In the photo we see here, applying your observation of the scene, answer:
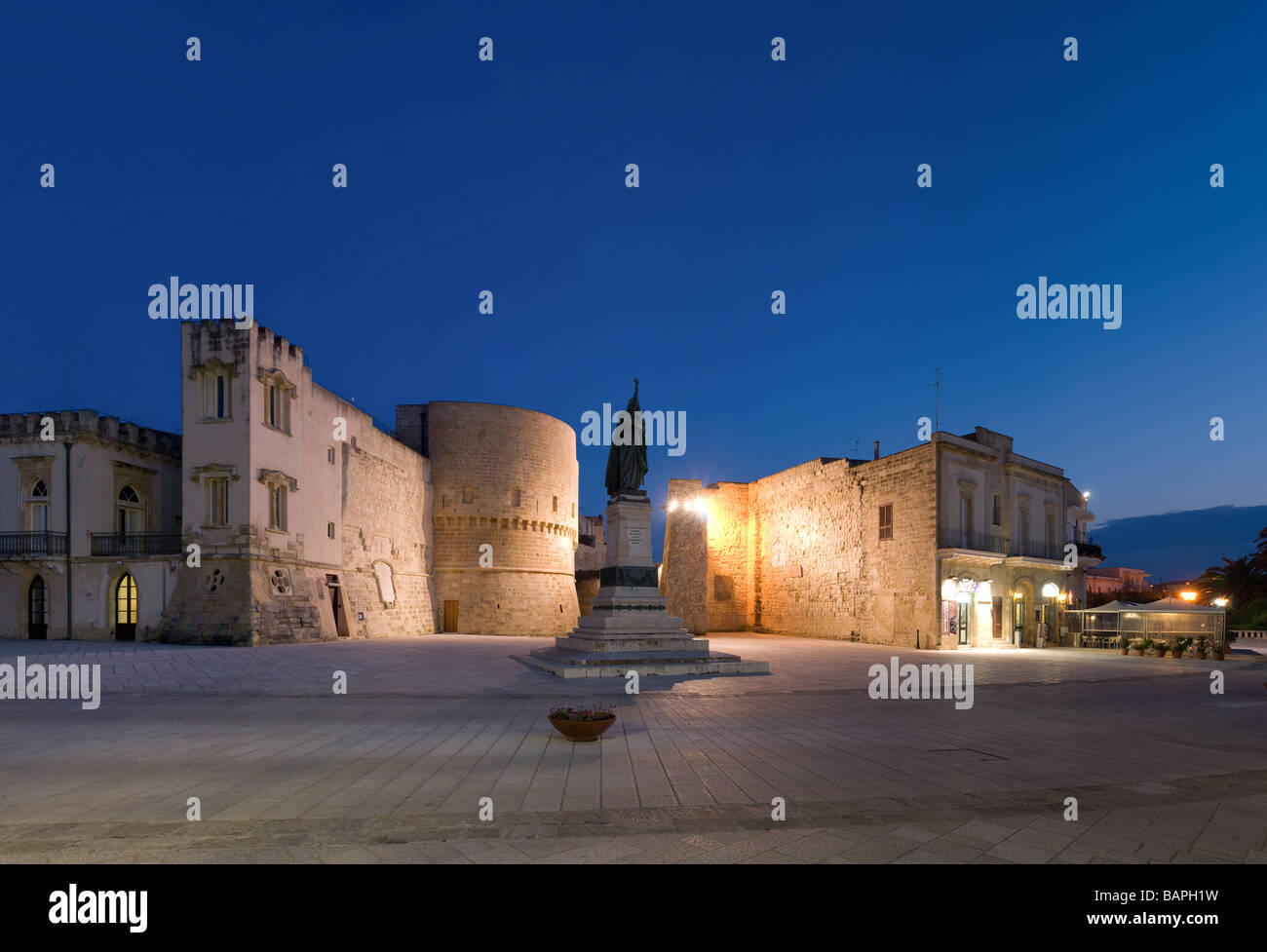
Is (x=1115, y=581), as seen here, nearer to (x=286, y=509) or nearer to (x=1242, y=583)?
(x=1242, y=583)

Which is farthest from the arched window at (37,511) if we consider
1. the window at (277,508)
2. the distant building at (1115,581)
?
the distant building at (1115,581)

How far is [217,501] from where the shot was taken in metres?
22.8

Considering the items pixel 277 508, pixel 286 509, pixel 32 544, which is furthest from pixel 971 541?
pixel 32 544

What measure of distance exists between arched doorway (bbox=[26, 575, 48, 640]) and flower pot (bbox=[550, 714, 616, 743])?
25929 millimetres

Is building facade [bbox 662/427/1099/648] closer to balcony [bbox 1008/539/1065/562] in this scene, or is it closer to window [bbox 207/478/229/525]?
balcony [bbox 1008/539/1065/562]

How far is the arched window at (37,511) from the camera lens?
24.6 meters

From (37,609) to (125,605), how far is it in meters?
3.68

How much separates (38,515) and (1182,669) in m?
36.5

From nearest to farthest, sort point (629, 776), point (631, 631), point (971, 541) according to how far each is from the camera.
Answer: point (629, 776) → point (631, 631) → point (971, 541)

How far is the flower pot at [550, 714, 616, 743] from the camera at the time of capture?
734 cm

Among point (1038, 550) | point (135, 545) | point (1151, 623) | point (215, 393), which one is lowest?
point (1151, 623)

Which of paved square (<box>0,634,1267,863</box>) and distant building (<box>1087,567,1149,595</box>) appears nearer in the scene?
paved square (<box>0,634,1267,863</box>)

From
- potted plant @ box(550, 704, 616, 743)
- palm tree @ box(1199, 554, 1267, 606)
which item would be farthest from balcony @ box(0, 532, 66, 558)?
palm tree @ box(1199, 554, 1267, 606)

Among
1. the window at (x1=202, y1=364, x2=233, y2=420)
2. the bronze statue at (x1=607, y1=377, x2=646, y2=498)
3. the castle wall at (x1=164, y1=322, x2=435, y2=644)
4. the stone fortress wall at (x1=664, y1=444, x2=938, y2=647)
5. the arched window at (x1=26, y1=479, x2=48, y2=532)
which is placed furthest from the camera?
the stone fortress wall at (x1=664, y1=444, x2=938, y2=647)
